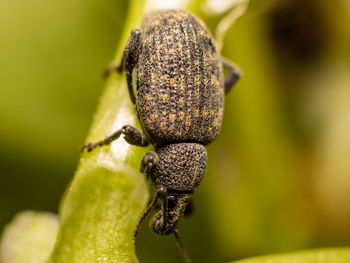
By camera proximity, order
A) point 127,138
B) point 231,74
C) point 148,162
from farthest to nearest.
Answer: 1. point 231,74
2. point 148,162
3. point 127,138

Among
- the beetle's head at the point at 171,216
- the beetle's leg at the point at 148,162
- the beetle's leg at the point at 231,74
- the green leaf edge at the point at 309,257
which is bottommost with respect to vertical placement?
the green leaf edge at the point at 309,257

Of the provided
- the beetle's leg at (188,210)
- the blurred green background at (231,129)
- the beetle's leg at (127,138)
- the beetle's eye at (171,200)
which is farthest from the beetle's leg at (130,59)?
the beetle's leg at (188,210)

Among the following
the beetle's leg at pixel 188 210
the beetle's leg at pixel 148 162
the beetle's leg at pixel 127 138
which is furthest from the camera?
the beetle's leg at pixel 188 210

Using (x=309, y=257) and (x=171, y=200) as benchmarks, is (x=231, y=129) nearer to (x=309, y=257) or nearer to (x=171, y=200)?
(x=171, y=200)

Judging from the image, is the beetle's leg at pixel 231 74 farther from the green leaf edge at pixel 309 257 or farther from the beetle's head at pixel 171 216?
the green leaf edge at pixel 309 257

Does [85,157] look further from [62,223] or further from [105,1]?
[105,1]

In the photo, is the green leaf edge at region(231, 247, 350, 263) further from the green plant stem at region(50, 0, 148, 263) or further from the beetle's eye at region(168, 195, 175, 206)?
the beetle's eye at region(168, 195, 175, 206)

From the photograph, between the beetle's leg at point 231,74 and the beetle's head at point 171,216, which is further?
the beetle's leg at point 231,74

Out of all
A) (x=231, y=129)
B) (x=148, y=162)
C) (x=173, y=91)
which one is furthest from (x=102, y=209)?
(x=231, y=129)

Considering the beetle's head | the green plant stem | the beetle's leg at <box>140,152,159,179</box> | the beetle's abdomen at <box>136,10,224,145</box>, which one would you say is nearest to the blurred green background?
the beetle's abdomen at <box>136,10,224,145</box>
